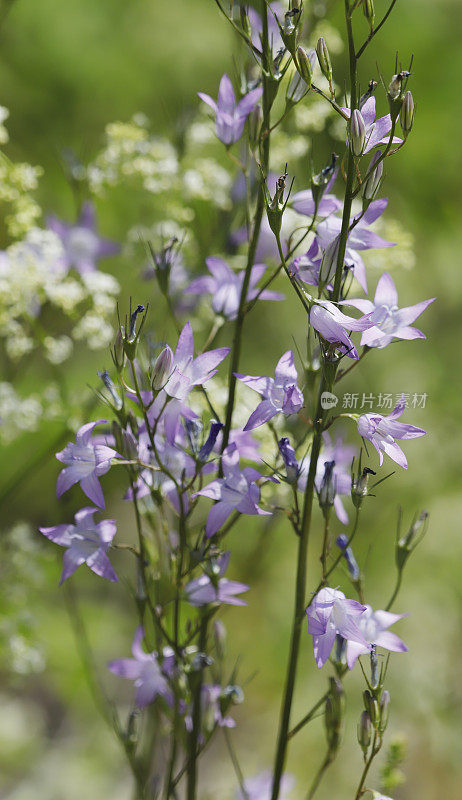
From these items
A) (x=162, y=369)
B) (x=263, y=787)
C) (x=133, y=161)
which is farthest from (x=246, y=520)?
(x=162, y=369)

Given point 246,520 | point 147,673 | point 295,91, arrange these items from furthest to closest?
1. point 246,520
2. point 147,673
3. point 295,91

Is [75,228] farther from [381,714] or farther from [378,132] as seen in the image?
[381,714]

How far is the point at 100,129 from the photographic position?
67.1 inches

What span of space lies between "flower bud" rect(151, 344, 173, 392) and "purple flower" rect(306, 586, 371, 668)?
0.57 feet

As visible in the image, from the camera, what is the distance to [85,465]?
1.65 ft

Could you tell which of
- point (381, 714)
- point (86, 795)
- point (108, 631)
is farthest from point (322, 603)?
point (108, 631)

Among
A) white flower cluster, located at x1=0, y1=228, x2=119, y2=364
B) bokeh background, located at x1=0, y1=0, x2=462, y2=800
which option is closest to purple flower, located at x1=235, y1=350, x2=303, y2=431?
white flower cluster, located at x1=0, y1=228, x2=119, y2=364

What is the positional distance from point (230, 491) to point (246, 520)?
0.99m

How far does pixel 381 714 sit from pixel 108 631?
3.65 ft

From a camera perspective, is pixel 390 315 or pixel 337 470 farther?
pixel 337 470

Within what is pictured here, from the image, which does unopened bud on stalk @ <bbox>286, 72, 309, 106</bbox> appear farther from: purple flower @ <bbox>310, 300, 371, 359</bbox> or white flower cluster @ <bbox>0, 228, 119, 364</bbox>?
white flower cluster @ <bbox>0, 228, 119, 364</bbox>

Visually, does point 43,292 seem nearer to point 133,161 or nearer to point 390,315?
point 133,161

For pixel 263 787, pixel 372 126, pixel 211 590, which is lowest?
pixel 263 787

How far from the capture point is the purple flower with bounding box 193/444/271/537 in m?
0.49
